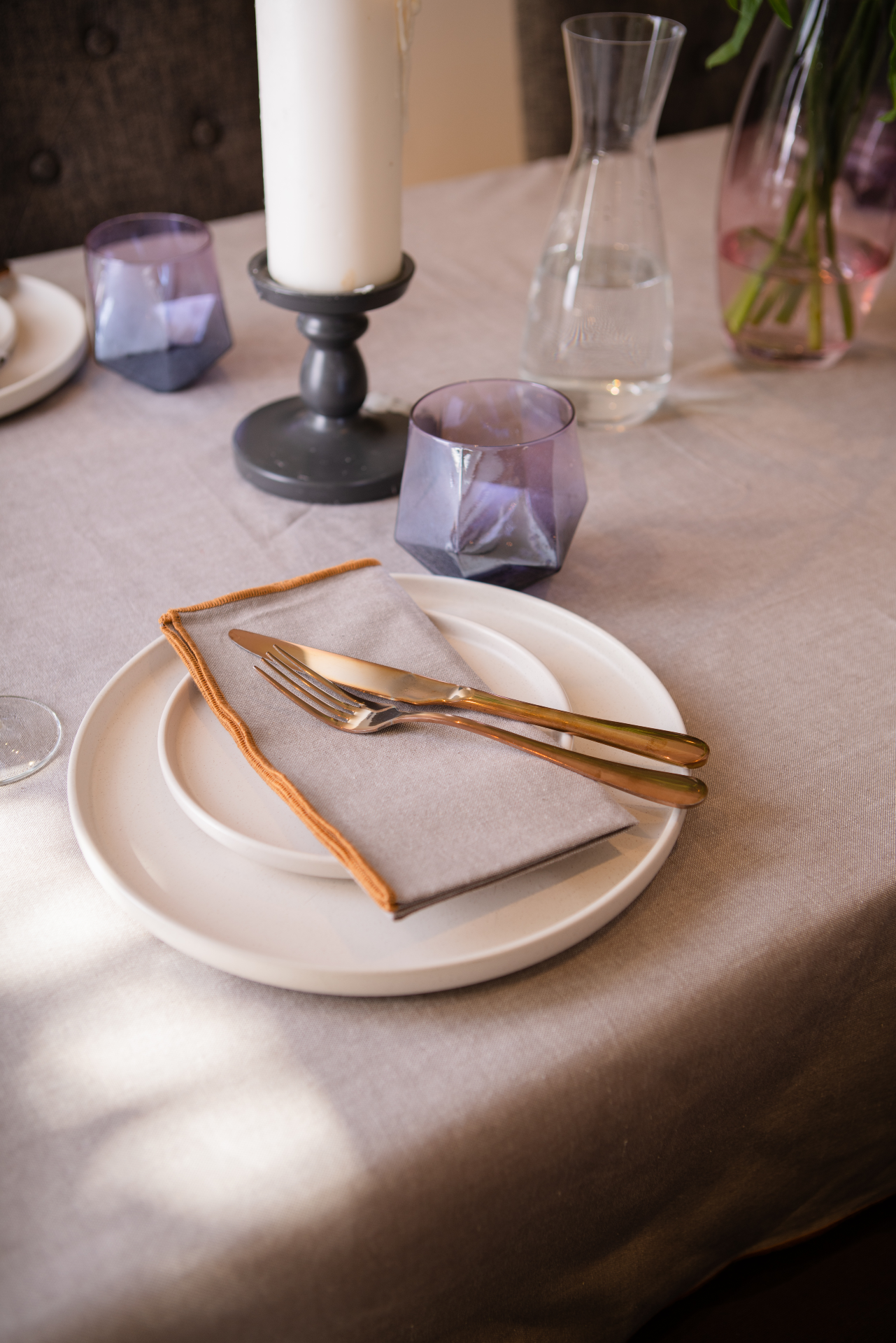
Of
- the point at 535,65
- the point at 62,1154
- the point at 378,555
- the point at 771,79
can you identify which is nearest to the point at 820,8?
the point at 771,79

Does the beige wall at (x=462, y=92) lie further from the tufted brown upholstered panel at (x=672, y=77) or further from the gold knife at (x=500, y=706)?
the gold knife at (x=500, y=706)

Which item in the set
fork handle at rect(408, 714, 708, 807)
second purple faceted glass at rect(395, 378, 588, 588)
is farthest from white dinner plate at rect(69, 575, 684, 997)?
second purple faceted glass at rect(395, 378, 588, 588)

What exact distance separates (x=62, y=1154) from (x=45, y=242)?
1.09 meters

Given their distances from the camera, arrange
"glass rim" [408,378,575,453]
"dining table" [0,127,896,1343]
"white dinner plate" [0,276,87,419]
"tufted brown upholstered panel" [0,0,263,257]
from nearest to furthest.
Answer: "dining table" [0,127,896,1343] < "glass rim" [408,378,575,453] < "white dinner plate" [0,276,87,419] < "tufted brown upholstered panel" [0,0,263,257]

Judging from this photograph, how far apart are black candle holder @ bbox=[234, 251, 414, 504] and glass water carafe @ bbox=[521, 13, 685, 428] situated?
4.9 inches

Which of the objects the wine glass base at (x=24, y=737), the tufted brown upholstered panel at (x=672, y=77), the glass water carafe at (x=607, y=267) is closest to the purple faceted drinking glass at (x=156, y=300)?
the glass water carafe at (x=607, y=267)

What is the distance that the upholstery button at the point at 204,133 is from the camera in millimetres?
Answer: 1165

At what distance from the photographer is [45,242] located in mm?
1151

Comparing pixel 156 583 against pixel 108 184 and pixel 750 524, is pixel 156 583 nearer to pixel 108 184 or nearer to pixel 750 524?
pixel 750 524

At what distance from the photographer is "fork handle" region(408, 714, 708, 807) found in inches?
16.4

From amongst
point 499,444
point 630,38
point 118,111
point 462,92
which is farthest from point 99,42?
point 462,92

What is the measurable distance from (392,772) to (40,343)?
0.56 metres

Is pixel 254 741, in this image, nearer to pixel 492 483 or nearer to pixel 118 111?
pixel 492 483

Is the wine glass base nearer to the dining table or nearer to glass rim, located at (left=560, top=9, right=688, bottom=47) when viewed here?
the dining table
